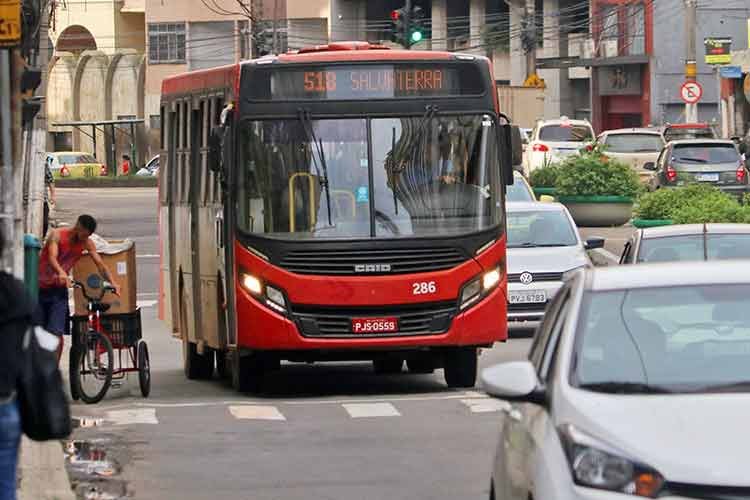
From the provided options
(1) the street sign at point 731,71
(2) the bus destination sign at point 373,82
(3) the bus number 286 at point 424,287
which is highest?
(1) the street sign at point 731,71

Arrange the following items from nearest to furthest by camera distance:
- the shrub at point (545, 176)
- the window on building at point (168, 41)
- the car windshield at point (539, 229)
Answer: the car windshield at point (539, 229)
the shrub at point (545, 176)
the window on building at point (168, 41)

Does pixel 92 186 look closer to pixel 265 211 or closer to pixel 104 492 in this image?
pixel 265 211

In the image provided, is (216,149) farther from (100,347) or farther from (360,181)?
(100,347)

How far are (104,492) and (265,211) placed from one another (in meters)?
5.57

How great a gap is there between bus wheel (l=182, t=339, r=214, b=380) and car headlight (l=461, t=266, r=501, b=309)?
3.87 metres

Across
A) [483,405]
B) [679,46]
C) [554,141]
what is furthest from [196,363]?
[679,46]

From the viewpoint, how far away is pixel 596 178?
3775cm

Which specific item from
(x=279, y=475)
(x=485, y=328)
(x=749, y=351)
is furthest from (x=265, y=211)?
(x=749, y=351)

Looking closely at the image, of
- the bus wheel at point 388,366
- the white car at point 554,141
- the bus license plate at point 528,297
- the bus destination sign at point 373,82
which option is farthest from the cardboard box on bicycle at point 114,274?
the white car at point 554,141

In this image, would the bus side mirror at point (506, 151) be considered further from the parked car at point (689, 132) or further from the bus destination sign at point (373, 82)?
the parked car at point (689, 132)

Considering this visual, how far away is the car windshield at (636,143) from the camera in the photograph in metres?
45.9

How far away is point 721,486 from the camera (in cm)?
606

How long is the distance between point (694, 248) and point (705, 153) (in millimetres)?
23453

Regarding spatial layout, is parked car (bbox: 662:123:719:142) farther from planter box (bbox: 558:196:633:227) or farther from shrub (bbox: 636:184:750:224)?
shrub (bbox: 636:184:750:224)
